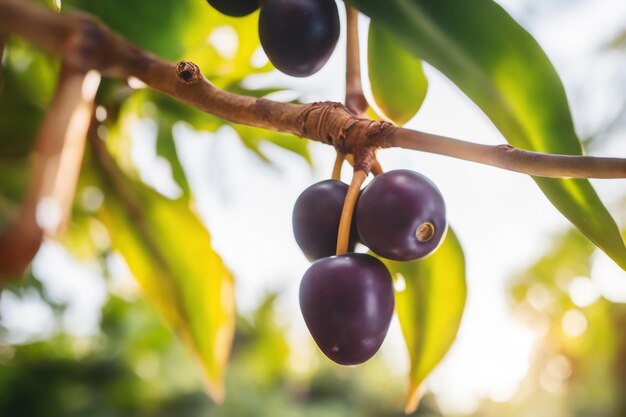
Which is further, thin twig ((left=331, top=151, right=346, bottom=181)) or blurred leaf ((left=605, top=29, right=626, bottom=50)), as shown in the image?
blurred leaf ((left=605, top=29, right=626, bottom=50))

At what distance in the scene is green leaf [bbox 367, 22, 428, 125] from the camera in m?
0.33

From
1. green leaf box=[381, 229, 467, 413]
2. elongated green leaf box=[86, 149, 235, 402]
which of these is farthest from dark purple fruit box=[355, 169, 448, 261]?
elongated green leaf box=[86, 149, 235, 402]

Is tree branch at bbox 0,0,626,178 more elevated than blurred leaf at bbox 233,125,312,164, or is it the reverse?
blurred leaf at bbox 233,125,312,164

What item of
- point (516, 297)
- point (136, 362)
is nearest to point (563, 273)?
point (516, 297)

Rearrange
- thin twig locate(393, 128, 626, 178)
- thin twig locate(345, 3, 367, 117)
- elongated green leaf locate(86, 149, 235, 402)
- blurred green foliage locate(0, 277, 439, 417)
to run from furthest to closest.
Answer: blurred green foliage locate(0, 277, 439, 417)
elongated green leaf locate(86, 149, 235, 402)
thin twig locate(345, 3, 367, 117)
thin twig locate(393, 128, 626, 178)

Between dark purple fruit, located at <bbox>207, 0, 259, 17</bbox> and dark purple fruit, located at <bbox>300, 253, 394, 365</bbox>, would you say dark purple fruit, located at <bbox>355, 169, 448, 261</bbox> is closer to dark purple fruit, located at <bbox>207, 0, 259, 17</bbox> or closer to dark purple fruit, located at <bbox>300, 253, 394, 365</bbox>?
dark purple fruit, located at <bbox>300, 253, 394, 365</bbox>

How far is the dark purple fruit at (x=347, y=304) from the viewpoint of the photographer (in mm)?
216

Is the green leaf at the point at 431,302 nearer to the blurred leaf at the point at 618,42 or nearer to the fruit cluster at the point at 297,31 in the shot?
the fruit cluster at the point at 297,31

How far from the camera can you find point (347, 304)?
0.22m

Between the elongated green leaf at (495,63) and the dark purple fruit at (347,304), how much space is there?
0.08 metres

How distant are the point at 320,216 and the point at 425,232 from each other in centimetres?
4

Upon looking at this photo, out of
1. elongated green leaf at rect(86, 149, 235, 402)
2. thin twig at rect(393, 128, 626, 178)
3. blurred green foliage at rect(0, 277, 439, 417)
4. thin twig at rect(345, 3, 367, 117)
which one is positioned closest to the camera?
thin twig at rect(393, 128, 626, 178)

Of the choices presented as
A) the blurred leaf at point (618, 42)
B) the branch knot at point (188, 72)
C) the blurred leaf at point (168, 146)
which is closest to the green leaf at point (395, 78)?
the branch knot at point (188, 72)

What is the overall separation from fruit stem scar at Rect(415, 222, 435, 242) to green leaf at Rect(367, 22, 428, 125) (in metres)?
0.12
